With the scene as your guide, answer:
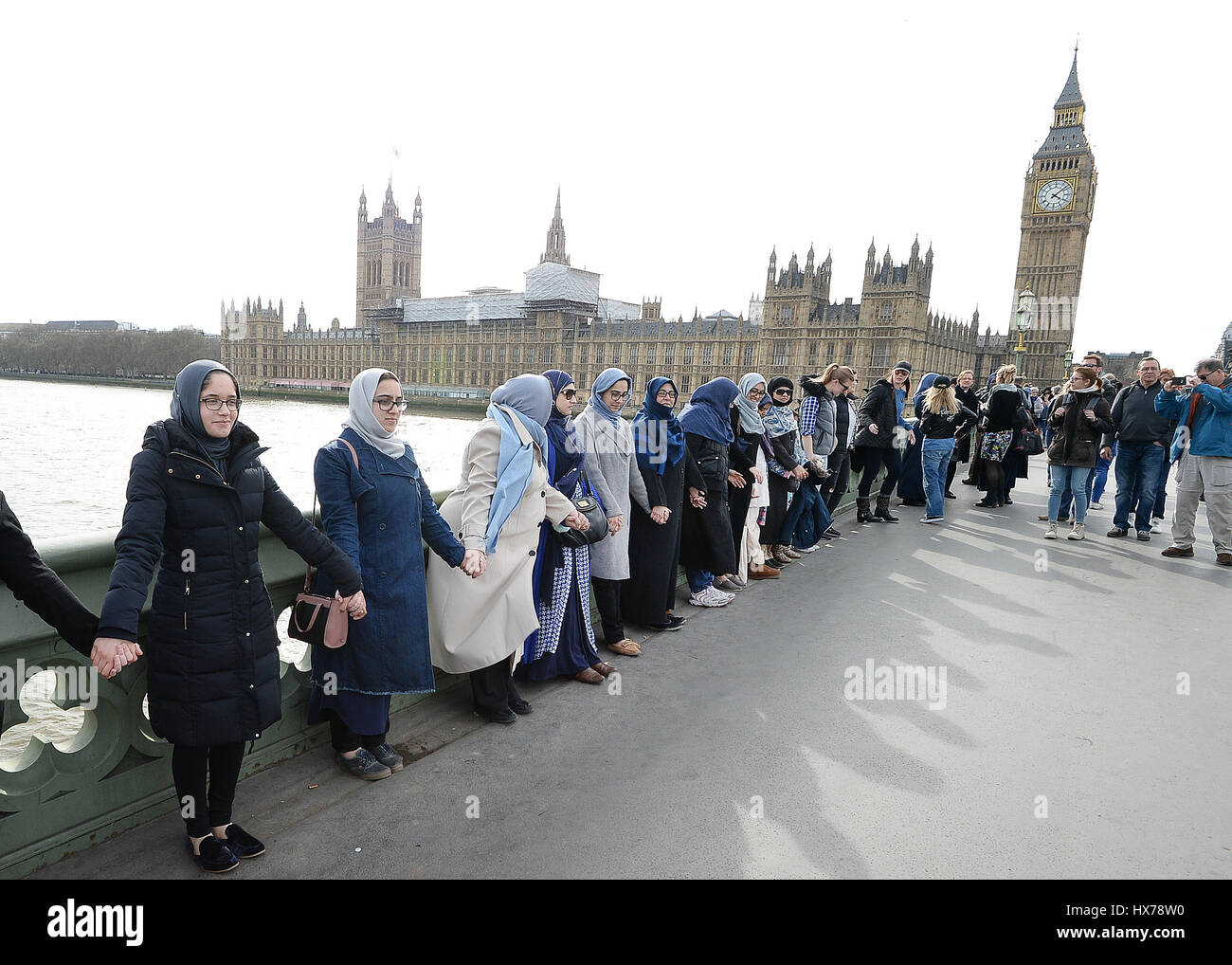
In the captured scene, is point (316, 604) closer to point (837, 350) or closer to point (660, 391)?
point (660, 391)

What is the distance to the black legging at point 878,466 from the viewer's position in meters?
8.55

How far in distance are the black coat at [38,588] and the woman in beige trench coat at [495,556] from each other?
4.48 ft

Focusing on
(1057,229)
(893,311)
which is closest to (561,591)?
(893,311)

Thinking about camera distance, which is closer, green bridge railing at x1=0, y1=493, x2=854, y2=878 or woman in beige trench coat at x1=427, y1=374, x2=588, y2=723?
green bridge railing at x1=0, y1=493, x2=854, y2=878

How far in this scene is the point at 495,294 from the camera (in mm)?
85625

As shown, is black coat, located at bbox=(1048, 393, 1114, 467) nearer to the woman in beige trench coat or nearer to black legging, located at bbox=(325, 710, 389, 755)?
the woman in beige trench coat

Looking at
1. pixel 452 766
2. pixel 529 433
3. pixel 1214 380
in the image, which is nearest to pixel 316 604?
pixel 452 766

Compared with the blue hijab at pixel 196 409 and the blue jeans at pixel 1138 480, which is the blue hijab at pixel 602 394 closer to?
the blue hijab at pixel 196 409

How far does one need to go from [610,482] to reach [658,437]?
582mm

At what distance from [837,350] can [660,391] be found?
57.9 m

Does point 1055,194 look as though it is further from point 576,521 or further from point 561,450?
point 576,521

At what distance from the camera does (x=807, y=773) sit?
9.60 feet

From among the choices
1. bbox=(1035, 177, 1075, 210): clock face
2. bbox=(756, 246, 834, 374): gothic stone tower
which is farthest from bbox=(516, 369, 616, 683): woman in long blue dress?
bbox=(1035, 177, 1075, 210): clock face

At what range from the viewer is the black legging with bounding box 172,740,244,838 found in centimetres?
222
